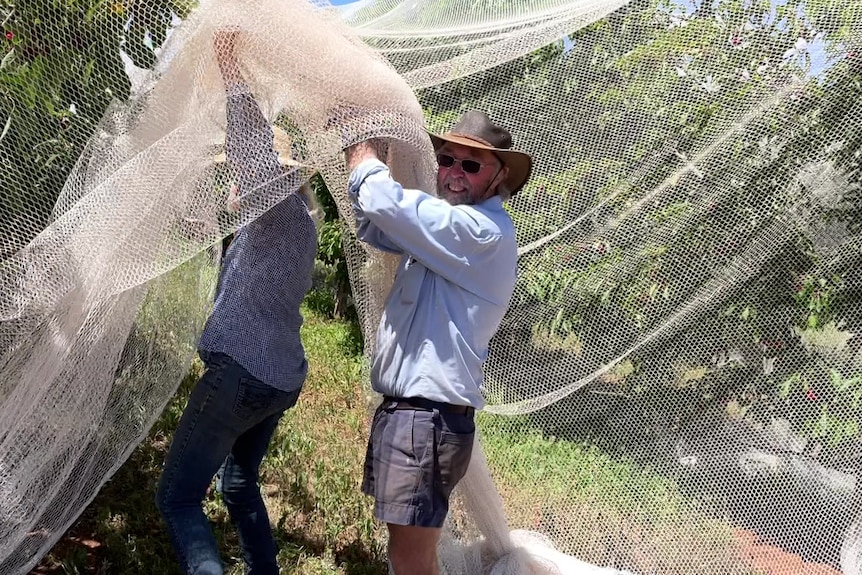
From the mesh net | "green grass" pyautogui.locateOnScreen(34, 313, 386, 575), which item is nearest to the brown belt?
the mesh net

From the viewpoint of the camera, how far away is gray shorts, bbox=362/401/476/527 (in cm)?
224

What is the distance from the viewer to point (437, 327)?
88.9 inches

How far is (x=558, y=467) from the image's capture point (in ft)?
10.9

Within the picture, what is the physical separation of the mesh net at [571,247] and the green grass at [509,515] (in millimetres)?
13

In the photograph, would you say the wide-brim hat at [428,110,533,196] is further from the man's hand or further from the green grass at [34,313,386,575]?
the green grass at [34,313,386,575]

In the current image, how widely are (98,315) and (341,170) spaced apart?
0.77 metres

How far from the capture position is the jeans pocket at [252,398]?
2.30 m

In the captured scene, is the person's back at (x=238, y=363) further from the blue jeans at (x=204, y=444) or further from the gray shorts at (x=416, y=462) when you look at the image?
the gray shorts at (x=416, y=462)

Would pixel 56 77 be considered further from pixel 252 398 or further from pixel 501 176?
pixel 501 176

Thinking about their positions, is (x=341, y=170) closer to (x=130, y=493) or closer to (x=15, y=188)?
(x=15, y=188)

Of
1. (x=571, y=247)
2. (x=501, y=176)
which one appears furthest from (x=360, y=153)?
(x=571, y=247)

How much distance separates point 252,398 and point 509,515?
1.41 metres

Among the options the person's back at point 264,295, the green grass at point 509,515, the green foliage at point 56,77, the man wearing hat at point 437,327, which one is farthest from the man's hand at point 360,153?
the green grass at point 509,515

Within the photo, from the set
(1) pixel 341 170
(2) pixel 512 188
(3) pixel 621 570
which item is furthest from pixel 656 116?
(3) pixel 621 570
